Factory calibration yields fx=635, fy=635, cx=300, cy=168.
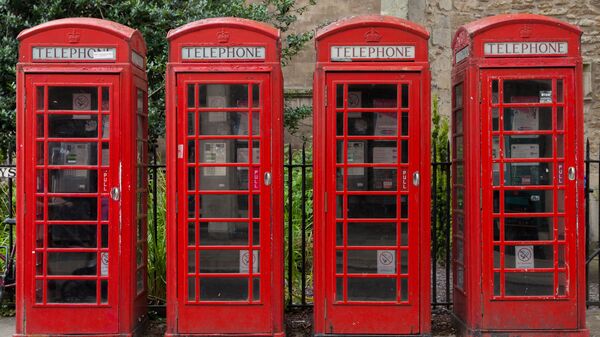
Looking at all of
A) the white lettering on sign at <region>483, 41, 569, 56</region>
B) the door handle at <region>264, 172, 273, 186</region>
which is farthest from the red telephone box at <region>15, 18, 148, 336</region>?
the white lettering on sign at <region>483, 41, 569, 56</region>

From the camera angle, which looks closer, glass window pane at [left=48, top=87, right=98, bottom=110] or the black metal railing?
glass window pane at [left=48, top=87, right=98, bottom=110]

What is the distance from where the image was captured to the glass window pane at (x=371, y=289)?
5.38 meters

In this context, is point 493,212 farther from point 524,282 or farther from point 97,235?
point 97,235

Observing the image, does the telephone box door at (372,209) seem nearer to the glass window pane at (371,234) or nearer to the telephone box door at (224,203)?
the glass window pane at (371,234)

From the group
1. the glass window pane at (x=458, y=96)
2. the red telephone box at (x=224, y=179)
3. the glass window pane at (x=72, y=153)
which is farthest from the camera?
the glass window pane at (x=458, y=96)

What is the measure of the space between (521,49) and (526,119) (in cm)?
59

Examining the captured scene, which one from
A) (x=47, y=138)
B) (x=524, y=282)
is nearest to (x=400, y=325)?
(x=524, y=282)

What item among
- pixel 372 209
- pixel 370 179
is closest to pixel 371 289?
pixel 372 209

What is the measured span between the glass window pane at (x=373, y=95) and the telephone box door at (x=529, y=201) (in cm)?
77

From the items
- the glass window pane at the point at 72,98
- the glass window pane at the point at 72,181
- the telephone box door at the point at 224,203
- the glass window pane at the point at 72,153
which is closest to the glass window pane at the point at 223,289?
the telephone box door at the point at 224,203

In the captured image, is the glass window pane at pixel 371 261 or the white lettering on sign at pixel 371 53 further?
the glass window pane at pixel 371 261

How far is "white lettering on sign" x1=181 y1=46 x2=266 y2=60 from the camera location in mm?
5281

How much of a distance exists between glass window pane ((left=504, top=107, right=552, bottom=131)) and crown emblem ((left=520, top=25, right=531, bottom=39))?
61 centimetres

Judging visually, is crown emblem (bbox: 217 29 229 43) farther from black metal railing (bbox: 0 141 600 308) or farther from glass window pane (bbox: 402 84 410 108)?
glass window pane (bbox: 402 84 410 108)
